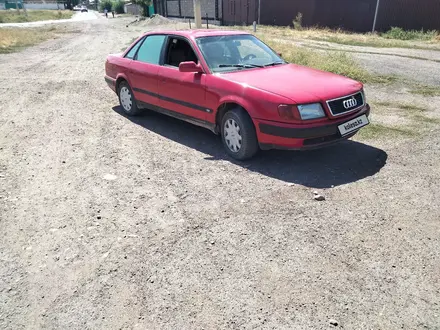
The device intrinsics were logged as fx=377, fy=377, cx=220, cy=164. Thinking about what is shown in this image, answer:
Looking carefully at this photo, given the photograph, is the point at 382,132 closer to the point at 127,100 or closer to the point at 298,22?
the point at 127,100

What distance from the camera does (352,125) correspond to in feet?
15.2

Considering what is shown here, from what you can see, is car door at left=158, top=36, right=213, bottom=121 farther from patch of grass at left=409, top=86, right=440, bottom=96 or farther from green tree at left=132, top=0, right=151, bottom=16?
green tree at left=132, top=0, right=151, bottom=16

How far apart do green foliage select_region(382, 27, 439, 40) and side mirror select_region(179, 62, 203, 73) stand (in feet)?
71.3

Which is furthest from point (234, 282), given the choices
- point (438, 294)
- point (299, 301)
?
point (438, 294)

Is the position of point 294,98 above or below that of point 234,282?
above

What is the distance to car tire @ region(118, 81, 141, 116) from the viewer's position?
6.88 metres

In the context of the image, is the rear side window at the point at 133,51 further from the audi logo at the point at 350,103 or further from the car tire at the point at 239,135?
the audi logo at the point at 350,103

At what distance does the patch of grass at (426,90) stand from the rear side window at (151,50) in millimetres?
5907

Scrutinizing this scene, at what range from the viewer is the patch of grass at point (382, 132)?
5.75m

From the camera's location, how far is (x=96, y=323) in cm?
250

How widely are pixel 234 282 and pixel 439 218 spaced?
6.92 ft

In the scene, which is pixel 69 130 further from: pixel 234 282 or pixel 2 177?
pixel 234 282

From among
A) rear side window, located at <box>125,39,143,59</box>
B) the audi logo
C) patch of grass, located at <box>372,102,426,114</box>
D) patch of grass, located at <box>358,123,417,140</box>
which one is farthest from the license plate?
rear side window, located at <box>125,39,143,59</box>

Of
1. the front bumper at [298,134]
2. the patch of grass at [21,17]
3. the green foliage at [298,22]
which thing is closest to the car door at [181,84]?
the front bumper at [298,134]
